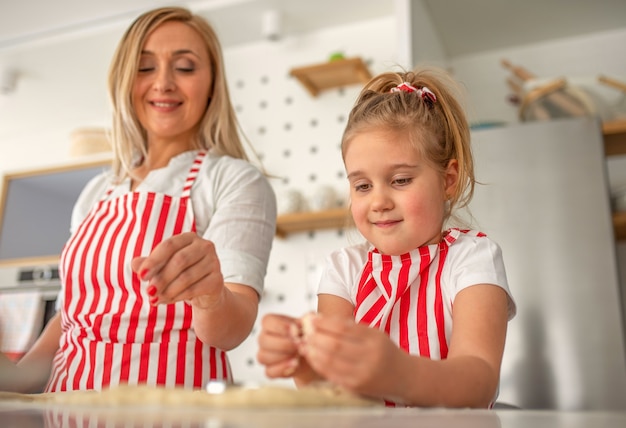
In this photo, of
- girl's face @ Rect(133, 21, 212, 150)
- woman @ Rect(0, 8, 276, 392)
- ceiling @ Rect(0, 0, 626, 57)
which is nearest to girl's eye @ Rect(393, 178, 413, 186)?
woman @ Rect(0, 8, 276, 392)

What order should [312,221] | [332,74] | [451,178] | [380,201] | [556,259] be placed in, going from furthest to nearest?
1. [332,74]
2. [312,221]
3. [556,259]
4. [451,178]
5. [380,201]

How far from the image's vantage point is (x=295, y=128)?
2754 millimetres

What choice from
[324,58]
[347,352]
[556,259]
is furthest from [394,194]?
[324,58]

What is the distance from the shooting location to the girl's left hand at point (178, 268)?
1.91ft

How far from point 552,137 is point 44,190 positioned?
7.89 feet

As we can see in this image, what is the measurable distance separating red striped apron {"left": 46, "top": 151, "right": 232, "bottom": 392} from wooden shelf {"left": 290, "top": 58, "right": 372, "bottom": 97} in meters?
1.49

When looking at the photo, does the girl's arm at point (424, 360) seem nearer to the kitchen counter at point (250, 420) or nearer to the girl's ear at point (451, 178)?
the kitchen counter at point (250, 420)

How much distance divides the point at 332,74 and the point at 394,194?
180cm

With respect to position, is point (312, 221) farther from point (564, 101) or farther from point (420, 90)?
point (420, 90)

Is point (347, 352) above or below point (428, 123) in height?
below

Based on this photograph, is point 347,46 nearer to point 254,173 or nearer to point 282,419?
point 254,173

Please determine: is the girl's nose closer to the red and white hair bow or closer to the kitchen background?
the red and white hair bow

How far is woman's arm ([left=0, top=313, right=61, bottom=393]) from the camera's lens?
838mm

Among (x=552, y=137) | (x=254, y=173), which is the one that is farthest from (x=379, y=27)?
(x=254, y=173)
